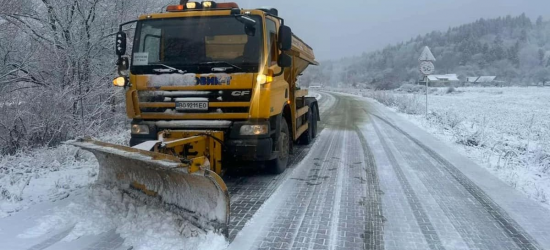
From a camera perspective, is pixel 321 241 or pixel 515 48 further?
pixel 515 48

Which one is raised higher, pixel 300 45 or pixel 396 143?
pixel 300 45

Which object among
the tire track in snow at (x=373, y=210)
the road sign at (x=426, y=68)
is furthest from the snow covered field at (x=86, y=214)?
the road sign at (x=426, y=68)

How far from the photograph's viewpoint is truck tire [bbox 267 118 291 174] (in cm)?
644

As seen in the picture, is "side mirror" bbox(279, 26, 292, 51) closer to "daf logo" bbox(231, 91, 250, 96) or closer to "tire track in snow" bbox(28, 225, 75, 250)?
"daf logo" bbox(231, 91, 250, 96)

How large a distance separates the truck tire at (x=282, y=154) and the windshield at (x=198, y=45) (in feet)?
4.75

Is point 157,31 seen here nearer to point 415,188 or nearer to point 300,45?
point 300,45

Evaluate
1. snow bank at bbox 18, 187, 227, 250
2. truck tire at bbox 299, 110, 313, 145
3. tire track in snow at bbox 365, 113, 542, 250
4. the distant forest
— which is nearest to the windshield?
snow bank at bbox 18, 187, 227, 250

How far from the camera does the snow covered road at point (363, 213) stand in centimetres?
391

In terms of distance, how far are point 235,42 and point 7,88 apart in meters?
6.07

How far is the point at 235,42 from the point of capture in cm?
583

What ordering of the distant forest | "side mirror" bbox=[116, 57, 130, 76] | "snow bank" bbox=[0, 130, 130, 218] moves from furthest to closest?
the distant forest
"side mirror" bbox=[116, 57, 130, 76]
"snow bank" bbox=[0, 130, 130, 218]

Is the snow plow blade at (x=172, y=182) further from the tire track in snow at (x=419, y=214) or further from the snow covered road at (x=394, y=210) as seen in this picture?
the tire track in snow at (x=419, y=214)

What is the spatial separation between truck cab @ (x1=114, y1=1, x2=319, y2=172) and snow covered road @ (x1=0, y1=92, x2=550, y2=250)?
92 centimetres

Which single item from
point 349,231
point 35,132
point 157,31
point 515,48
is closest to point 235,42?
point 157,31
